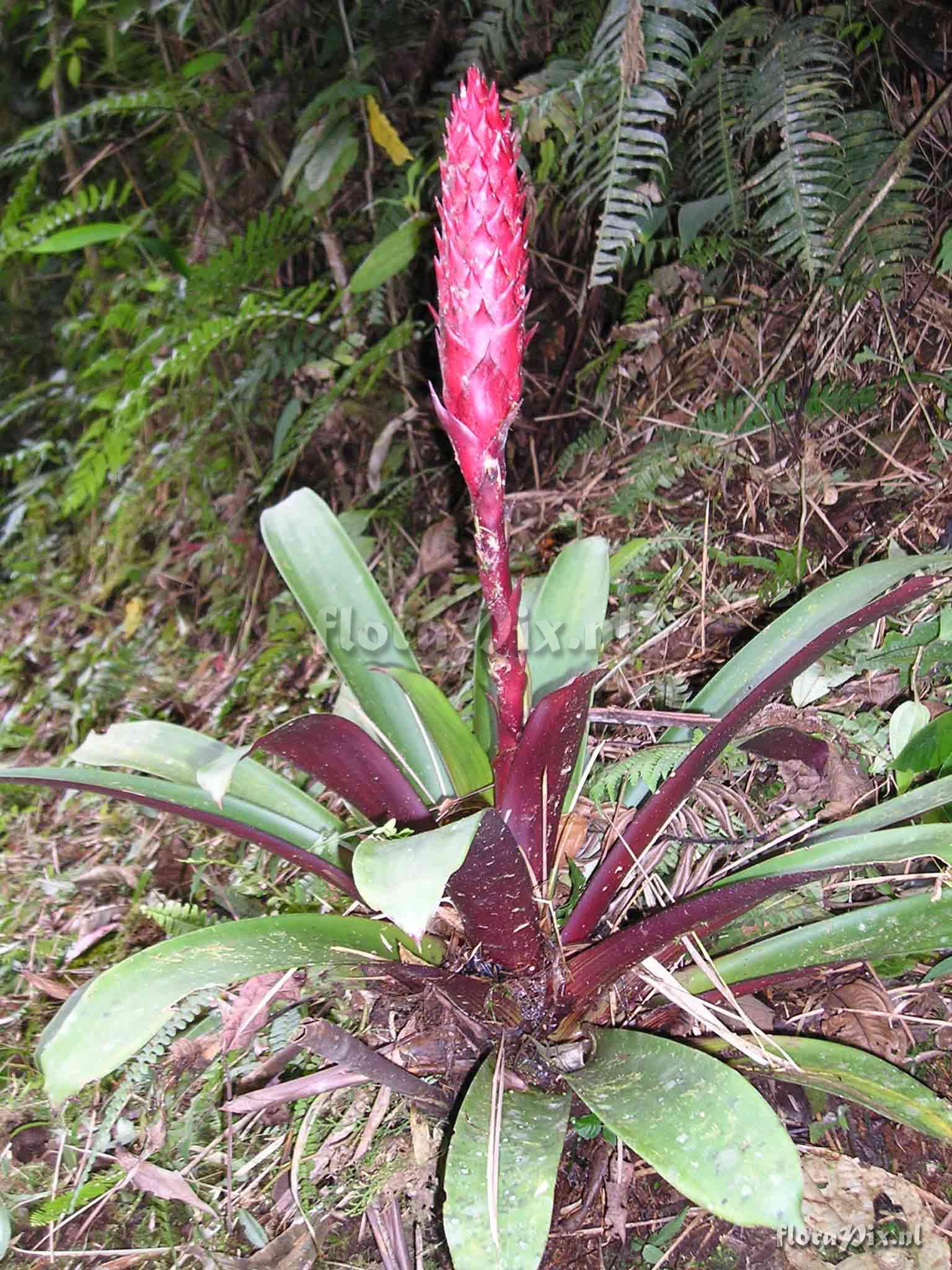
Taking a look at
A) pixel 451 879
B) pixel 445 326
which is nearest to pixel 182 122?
pixel 445 326

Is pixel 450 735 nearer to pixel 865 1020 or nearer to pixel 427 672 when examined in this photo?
pixel 865 1020

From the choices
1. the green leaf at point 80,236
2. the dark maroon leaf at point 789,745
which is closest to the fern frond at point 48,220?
the green leaf at point 80,236

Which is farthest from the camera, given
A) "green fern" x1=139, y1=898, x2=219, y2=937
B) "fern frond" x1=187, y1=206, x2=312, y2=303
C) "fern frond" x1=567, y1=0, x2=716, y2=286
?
"fern frond" x1=187, y1=206, x2=312, y2=303

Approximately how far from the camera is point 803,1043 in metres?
1.34

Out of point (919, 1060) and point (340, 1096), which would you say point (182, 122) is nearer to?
A: point (340, 1096)

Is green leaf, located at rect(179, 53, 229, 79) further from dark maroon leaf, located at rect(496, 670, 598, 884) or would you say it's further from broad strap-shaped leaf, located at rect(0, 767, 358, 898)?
dark maroon leaf, located at rect(496, 670, 598, 884)

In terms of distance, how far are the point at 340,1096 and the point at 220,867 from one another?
2.31ft

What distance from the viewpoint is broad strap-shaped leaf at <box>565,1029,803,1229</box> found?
3.27 ft

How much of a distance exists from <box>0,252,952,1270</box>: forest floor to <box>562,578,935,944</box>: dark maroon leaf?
334 millimetres

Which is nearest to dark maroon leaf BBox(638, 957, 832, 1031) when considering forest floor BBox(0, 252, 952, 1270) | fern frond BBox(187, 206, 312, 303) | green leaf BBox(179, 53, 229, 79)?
forest floor BBox(0, 252, 952, 1270)

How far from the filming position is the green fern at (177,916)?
5.65 feet

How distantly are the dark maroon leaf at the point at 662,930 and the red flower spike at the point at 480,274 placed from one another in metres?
0.66

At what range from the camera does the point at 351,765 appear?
1379mm

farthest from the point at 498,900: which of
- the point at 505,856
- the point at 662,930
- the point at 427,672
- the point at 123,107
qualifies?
the point at 123,107
